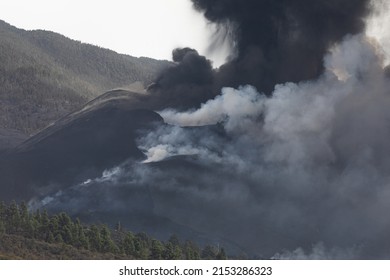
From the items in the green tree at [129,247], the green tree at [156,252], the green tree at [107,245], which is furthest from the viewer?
the green tree at [107,245]

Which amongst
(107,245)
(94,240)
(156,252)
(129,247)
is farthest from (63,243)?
(156,252)

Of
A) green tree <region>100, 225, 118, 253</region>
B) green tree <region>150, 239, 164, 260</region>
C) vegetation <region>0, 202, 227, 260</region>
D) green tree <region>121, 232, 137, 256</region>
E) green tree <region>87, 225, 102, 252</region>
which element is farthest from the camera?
green tree <region>87, 225, 102, 252</region>

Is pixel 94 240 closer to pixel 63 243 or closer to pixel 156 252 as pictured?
pixel 63 243

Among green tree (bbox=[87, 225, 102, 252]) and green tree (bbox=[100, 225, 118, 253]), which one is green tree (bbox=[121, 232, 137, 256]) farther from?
green tree (bbox=[87, 225, 102, 252])

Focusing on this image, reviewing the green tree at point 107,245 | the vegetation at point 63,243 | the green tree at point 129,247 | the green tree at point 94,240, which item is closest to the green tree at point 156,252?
the vegetation at point 63,243

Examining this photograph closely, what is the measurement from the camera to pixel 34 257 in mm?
125500

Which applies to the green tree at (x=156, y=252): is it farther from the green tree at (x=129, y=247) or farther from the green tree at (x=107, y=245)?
the green tree at (x=107, y=245)

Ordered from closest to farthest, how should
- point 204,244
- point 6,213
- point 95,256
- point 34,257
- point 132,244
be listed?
point 34,257 < point 95,256 < point 132,244 < point 6,213 < point 204,244

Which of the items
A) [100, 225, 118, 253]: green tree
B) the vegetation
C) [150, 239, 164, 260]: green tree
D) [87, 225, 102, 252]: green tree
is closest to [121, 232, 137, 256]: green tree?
the vegetation
